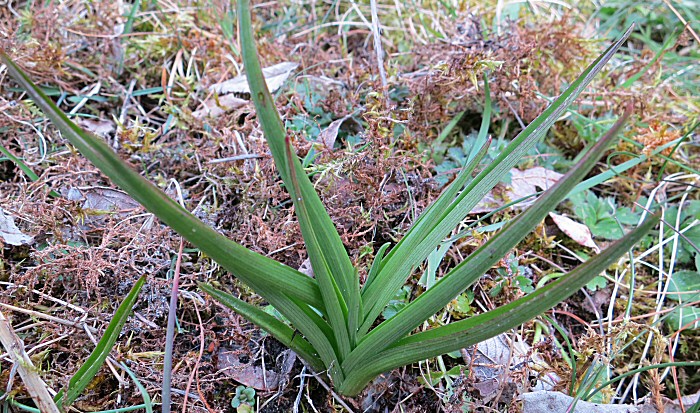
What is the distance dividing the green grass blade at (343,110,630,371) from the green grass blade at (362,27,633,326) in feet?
0.31

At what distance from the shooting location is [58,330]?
1.30 meters

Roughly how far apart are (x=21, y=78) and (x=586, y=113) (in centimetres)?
196

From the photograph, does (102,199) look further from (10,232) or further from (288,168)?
(288,168)

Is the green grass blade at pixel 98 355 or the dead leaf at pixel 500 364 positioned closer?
the green grass blade at pixel 98 355

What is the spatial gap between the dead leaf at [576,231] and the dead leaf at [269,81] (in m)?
1.10

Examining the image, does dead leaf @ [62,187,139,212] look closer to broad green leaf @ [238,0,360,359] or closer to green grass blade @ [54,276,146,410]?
green grass blade @ [54,276,146,410]

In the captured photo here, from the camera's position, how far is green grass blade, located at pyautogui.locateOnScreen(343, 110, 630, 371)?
73 centimetres

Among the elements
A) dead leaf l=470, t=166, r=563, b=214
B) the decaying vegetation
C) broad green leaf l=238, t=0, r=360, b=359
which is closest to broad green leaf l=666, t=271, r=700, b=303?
the decaying vegetation

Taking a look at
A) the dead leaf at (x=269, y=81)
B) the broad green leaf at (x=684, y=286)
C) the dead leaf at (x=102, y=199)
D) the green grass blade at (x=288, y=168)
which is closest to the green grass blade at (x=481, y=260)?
the green grass blade at (x=288, y=168)

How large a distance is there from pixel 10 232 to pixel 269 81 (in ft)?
3.24

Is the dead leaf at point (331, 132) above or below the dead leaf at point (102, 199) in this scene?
above

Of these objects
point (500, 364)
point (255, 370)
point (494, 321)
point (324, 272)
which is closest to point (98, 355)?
point (255, 370)

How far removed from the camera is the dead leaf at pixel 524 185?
170cm

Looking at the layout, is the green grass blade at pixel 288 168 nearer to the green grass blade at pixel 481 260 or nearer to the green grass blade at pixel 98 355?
the green grass blade at pixel 481 260
